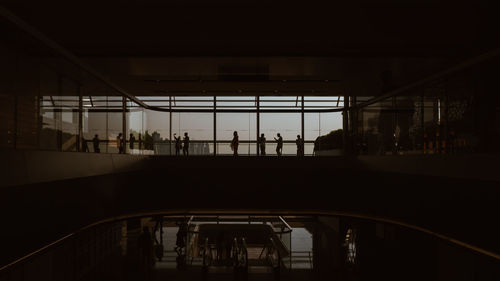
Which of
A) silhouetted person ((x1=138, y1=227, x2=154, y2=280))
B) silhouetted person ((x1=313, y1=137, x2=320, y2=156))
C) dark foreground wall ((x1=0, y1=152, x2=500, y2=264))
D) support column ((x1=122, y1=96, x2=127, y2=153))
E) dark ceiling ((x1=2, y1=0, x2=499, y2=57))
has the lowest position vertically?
silhouetted person ((x1=138, y1=227, x2=154, y2=280))

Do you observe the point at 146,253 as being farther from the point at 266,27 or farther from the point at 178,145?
the point at 266,27

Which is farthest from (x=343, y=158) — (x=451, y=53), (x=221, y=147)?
(x=451, y=53)

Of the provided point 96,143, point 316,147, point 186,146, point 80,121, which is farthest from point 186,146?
point 80,121

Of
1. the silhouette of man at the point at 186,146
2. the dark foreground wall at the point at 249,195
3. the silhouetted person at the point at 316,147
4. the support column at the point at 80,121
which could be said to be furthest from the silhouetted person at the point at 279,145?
the support column at the point at 80,121

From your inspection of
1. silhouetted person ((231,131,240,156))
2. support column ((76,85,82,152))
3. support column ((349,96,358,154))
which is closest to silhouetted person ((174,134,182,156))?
silhouetted person ((231,131,240,156))

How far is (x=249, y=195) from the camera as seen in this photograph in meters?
10.2

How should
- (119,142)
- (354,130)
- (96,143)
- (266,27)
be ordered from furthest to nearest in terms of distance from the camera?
(266,27)
(354,130)
(119,142)
(96,143)

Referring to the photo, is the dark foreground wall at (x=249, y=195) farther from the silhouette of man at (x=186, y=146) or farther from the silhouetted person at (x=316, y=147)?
the silhouetted person at (x=316, y=147)

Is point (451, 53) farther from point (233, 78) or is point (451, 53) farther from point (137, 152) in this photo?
point (137, 152)

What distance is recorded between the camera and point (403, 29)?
9.93 meters

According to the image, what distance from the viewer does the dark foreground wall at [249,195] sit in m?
4.13

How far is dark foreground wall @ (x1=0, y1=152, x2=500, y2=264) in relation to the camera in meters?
4.13

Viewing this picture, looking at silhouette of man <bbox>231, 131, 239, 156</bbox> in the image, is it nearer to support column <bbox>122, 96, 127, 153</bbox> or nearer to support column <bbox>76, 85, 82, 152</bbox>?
support column <bbox>122, 96, 127, 153</bbox>

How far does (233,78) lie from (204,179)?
21.7 feet
